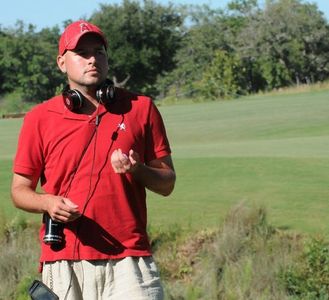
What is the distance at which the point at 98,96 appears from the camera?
3.96 meters

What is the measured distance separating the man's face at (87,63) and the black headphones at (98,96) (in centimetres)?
5

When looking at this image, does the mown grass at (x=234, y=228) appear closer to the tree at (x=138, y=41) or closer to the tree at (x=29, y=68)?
the tree at (x=29, y=68)

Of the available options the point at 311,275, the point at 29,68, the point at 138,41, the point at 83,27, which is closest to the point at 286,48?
the point at 138,41

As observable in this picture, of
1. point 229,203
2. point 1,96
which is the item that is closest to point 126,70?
point 1,96

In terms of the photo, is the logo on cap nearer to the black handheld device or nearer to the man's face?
the man's face

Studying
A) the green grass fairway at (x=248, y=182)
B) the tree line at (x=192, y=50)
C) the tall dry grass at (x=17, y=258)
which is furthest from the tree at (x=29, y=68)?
the tall dry grass at (x=17, y=258)

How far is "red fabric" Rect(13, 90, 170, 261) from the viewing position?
12.8ft

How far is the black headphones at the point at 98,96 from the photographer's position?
395 cm

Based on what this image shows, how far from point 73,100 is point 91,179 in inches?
13.5

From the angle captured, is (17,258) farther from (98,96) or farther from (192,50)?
(192,50)

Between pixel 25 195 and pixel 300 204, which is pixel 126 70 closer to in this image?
pixel 300 204

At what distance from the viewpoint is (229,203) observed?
1024cm

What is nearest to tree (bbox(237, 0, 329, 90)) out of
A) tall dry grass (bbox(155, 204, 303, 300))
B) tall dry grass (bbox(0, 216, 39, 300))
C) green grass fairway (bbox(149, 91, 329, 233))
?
green grass fairway (bbox(149, 91, 329, 233))

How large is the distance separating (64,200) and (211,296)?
395 cm
